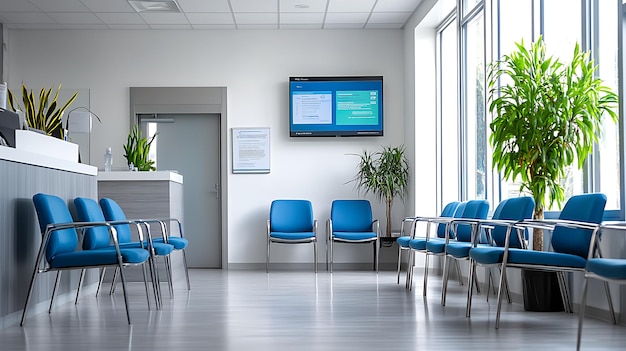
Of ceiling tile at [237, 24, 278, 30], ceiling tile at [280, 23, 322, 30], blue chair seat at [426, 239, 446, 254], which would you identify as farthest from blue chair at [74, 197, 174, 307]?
ceiling tile at [280, 23, 322, 30]

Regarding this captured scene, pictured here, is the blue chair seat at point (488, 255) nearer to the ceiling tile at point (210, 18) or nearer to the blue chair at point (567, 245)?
the blue chair at point (567, 245)

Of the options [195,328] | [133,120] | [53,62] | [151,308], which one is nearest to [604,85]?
[195,328]

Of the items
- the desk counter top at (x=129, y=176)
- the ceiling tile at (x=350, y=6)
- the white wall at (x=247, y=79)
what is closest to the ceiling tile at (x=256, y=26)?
the white wall at (x=247, y=79)

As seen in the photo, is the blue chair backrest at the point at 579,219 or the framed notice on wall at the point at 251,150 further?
the framed notice on wall at the point at 251,150

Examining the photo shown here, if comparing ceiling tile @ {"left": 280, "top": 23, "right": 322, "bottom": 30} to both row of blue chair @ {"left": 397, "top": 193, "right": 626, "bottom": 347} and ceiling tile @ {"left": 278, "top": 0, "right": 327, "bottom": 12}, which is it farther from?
row of blue chair @ {"left": 397, "top": 193, "right": 626, "bottom": 347}

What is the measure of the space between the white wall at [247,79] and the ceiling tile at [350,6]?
38.1 inches

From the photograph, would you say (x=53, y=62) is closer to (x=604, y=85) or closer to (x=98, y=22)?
(x=98, y=22)

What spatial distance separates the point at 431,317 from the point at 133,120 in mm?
6016

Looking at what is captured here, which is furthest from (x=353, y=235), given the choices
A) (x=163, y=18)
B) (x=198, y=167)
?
(x=163, y=18)

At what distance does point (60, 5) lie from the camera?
877cm

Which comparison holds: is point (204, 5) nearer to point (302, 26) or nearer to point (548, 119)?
point (302, 26)

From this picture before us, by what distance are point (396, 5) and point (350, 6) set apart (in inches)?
20.6

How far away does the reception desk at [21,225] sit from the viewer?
4625mm

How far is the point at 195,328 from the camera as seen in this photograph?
4.50m
